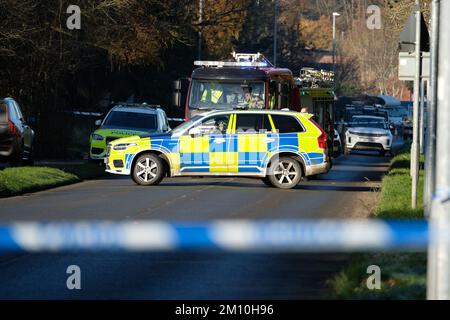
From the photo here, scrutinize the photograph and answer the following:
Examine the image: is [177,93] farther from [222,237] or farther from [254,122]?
[222,237]

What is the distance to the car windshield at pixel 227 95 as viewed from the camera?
1187 inches

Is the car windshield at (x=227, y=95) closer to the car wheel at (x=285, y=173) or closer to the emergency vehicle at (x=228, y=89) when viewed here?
the emergency vehicle at (x=228, y=89)

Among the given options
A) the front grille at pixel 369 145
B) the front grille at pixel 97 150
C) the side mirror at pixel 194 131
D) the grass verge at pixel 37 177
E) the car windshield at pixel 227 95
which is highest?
the car windshield at pixel 227 95

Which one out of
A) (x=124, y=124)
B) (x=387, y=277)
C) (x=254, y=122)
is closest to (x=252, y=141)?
(x=254, y=122)

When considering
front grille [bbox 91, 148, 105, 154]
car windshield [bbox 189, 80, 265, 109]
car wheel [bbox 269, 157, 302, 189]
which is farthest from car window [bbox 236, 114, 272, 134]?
front grille [bbox 91, 148, 105, 154]

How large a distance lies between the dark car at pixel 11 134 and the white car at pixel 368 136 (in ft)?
71.8

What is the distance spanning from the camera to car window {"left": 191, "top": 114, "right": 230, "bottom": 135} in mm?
24438

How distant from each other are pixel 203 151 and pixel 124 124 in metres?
7.76

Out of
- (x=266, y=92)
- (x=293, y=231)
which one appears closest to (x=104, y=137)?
(x=266, y=92)

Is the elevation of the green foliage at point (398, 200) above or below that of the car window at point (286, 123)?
below

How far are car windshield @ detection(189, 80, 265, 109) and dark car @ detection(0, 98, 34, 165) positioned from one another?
4908 millimetres

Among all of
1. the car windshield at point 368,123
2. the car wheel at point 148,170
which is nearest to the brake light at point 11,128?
the car wheel at point 148,170

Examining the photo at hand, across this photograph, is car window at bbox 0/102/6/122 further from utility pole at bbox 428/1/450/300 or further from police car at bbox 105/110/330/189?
utility pole at bbox 428/1/450/300
